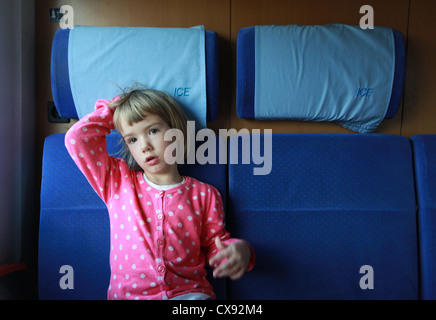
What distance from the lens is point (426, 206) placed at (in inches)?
52.4

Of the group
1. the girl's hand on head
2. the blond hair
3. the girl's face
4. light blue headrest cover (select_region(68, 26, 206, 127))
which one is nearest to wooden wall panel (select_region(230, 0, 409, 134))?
light blue headrest cover (select_region(68, 26, 206, 127))

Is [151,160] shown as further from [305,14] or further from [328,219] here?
[305,14]

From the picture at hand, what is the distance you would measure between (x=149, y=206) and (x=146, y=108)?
0.40m

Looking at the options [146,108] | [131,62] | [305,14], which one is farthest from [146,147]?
[305,14]

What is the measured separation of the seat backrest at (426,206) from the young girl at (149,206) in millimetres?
839

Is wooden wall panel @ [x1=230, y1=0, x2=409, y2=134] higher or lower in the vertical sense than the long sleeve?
higher

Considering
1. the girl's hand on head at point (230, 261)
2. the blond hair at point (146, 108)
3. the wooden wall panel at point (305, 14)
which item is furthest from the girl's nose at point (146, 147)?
the wooden wall panel at point (305, 14)

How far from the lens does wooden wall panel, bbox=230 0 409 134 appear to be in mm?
1482

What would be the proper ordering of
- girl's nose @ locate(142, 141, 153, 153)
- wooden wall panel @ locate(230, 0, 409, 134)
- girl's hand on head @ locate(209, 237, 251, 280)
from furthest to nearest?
1. wooden wall panel @ locate(230, 0, 409, 134)
2. girl's nose @ locate(142, 141, 153, 153)
3. girl's hand on head @ locate(209, 237, 251, 280)

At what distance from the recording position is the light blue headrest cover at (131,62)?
1.29 meters

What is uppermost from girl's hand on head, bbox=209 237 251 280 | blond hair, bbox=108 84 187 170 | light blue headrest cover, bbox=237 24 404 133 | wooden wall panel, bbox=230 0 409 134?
wooden wall panel, bbox=230 0 409 134

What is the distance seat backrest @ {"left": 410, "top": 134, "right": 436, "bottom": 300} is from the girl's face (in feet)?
3.92

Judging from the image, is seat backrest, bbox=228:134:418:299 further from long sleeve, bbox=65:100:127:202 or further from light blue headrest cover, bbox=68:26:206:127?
long sleeve, bbox=65:100:127:202

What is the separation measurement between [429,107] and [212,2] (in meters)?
1.31
